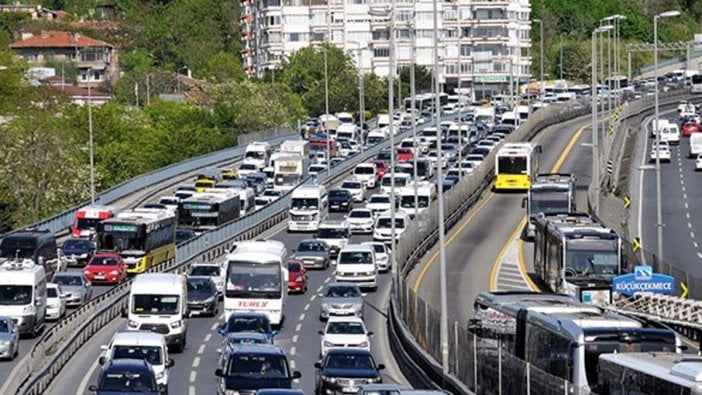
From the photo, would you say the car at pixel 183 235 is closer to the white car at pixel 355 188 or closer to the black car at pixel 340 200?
the black car at pixel 340 200

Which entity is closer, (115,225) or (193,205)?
(115,225)

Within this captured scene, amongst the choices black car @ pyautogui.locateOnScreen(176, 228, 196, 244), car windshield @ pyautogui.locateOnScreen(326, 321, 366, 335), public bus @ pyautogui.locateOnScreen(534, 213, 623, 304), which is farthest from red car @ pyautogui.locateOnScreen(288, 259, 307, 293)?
car windshield @ pyautogui.locateOnScreen(326, 321, 366, 335)

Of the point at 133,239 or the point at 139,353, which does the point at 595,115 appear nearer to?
the point at 133,239

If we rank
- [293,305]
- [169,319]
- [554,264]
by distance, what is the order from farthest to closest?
1. [293,305]
2. [554,264]
3. [169,319]

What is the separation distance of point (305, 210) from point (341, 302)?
Answer: 28468 mm

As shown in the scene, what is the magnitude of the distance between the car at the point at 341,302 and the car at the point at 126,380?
1860cm

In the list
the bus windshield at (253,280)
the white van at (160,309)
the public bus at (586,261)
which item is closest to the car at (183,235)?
the bus windshield at (253,280)

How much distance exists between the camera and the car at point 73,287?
63.1 metres

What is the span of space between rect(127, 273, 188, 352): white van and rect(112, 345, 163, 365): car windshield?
7888 millimetres

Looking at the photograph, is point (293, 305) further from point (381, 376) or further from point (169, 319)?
point (381, 376)

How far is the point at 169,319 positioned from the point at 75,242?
2202 centimetres

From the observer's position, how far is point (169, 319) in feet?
178

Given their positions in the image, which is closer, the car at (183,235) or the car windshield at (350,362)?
the car windshield at (350,362)

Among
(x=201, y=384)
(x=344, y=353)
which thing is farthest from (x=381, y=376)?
(x=201, y=384)
